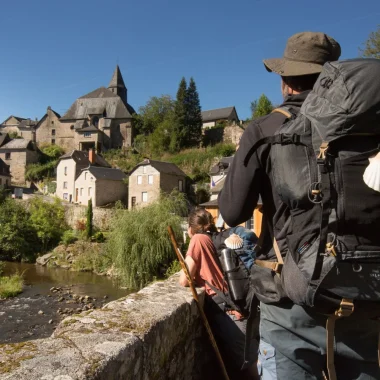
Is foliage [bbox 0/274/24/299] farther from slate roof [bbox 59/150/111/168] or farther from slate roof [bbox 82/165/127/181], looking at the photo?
slate roof [bbox 59/150/111/168]

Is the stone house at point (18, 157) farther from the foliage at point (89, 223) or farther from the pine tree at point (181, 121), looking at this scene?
the foliage at point (89, 223)

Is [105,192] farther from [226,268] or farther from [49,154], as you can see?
[226,268]

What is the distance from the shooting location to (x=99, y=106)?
64.4 m

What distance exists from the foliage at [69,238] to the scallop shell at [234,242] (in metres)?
32.9

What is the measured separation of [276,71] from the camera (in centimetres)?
207

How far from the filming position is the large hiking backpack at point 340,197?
154 centimetres

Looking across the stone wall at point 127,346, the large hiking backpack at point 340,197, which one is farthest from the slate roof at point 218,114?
the large hiking backpack at point 340,197

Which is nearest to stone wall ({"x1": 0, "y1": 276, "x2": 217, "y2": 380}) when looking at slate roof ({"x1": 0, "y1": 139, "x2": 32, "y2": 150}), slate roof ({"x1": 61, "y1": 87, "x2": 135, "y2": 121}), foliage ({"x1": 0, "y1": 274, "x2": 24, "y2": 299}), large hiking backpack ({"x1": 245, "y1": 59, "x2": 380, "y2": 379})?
large hiking backpack ({"x1": 245, "y1": 59, "x2": 380, "y2": 379})

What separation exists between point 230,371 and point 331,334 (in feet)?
7.18

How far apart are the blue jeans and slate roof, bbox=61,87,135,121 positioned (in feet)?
206

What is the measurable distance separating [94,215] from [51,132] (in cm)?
3457

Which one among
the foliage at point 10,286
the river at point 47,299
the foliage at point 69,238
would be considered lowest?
the river at point 47,299

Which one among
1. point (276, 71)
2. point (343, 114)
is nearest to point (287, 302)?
point (343, 114)

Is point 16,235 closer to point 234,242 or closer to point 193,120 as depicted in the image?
point 193,120
